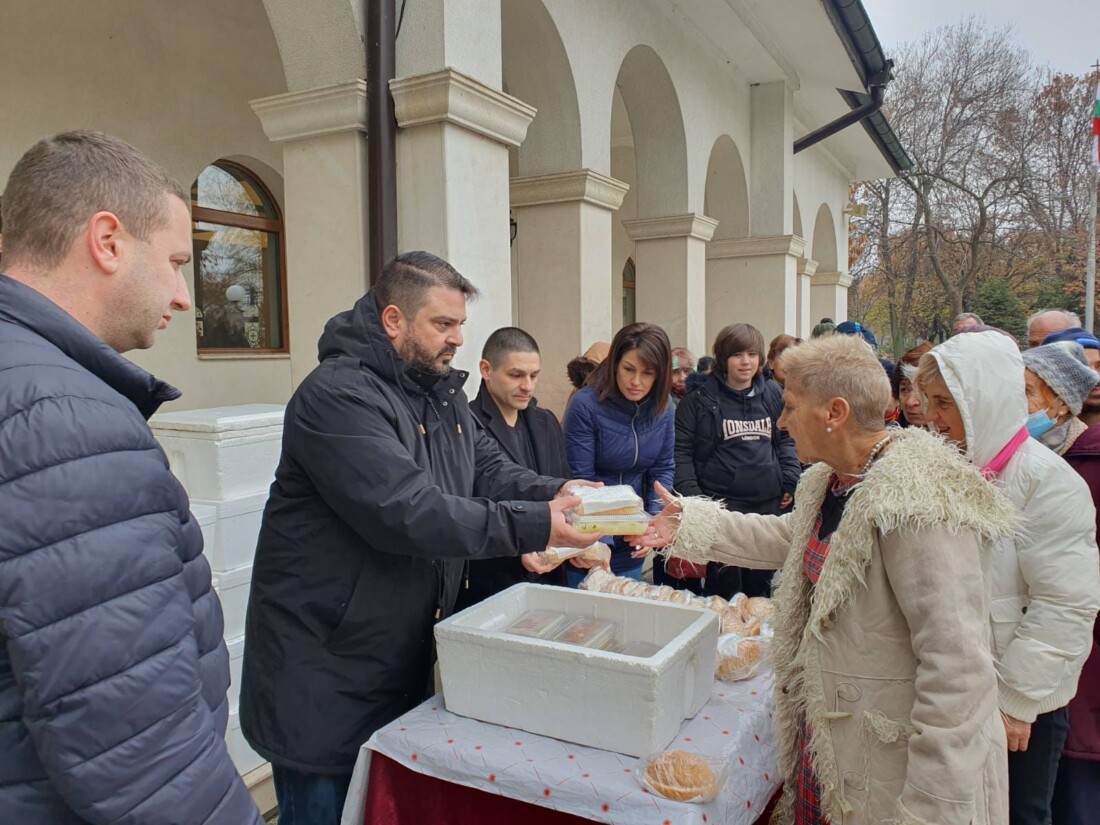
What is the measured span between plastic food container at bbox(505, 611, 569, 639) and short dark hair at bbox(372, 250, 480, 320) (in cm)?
95

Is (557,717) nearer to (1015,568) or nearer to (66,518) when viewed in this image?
(66,518)

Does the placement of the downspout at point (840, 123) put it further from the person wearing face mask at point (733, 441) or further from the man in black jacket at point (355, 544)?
the man in black jacket at point (355, 544)

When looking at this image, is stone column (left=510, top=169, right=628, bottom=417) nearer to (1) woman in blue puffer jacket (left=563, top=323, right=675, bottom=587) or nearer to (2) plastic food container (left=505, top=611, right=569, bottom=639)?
(1) woman in blue puffer jacket (left=563, top=323, right=675, bottom=587)

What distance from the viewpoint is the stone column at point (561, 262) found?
6156 mm

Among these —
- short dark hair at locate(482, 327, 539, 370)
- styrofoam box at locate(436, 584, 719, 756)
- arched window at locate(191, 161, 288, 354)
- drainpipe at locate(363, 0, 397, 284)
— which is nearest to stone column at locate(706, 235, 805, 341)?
arched window at locate(191, 161, 288, 354)

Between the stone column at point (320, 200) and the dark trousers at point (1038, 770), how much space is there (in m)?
3.80

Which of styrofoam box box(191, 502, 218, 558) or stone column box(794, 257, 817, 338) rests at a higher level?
stone column box(794, 257, 817, 338)

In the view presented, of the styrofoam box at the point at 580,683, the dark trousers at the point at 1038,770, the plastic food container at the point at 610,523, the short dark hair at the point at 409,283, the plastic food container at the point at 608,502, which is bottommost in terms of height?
the dark trousers at the point at 1038,770

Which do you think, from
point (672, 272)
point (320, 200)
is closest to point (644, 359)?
point (320, 200)

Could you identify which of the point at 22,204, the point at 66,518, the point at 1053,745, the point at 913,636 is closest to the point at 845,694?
the point at 913,636

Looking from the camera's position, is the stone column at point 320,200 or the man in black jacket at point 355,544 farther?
the stone column at point 320,200

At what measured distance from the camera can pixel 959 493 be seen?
1757 millimetres

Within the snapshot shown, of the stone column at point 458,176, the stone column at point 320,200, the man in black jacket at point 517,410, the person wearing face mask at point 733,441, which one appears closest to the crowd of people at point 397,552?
the man in black jacket at point 517,410

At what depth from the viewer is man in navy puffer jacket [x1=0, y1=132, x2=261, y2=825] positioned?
108 centimetres
